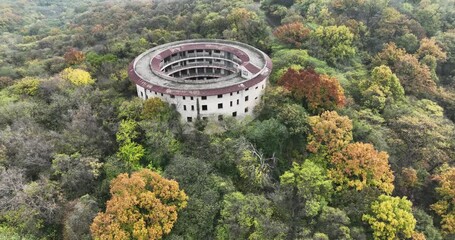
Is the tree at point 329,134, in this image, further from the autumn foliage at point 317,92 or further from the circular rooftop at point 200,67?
the circular rooftop at point 200,67

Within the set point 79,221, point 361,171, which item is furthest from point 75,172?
point 361,171

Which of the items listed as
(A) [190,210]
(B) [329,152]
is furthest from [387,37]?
(A) [190,210]

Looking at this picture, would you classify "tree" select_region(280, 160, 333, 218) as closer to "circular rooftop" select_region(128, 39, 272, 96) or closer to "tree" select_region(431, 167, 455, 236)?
"tree" select_region(431, 167, 455, 236)

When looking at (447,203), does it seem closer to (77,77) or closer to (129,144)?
(129,144)

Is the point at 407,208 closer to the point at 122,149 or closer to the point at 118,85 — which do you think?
the point at 122,149

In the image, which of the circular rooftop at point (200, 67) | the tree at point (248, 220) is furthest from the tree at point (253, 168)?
the circular rooftop at point (200, 67)

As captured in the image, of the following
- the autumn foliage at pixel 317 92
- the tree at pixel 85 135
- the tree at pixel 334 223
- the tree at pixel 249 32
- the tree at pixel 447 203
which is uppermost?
the autumn foliage at pixel 317 92

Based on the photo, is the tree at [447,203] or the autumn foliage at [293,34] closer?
the tree at [447,203]
